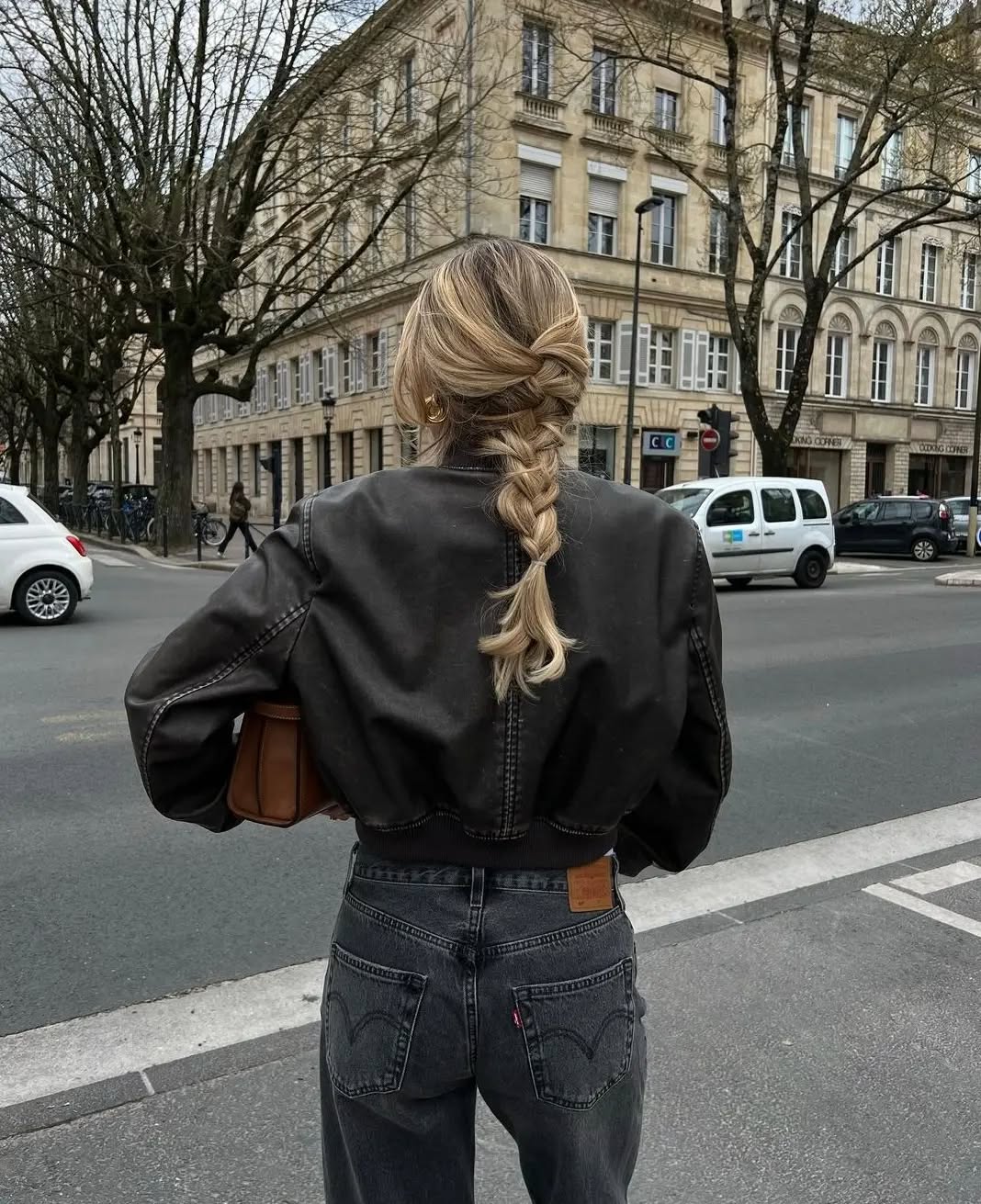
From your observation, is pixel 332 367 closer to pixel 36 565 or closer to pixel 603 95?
pixel 603 95

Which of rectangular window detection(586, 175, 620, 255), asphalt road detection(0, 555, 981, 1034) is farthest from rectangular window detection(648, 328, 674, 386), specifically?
asphalt road detection(0, 555, 981, 1034)

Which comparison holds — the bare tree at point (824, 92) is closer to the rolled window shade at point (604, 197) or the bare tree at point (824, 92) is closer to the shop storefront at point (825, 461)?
the rolled window shade at point (604, 197)

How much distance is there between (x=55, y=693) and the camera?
760 cm

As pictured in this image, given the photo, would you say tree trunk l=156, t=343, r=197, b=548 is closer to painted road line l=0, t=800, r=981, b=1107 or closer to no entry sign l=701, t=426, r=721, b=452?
no entry sign l=701, t=426, r=721, b=452

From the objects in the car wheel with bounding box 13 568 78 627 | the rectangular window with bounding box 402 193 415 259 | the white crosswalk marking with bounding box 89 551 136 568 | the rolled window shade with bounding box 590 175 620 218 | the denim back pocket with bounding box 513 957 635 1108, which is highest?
the rolled window shade with bounding box 590 175 620 218

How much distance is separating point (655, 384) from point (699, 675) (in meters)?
34.1

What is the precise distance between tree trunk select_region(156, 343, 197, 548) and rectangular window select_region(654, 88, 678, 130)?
19.6 m

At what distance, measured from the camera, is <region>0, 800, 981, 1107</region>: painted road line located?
2.75 meters

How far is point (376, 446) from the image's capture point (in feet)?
118

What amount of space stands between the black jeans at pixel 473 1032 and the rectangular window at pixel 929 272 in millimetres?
44735

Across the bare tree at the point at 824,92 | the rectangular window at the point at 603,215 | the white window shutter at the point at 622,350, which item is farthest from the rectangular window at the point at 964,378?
the rectangular window at the point at 603,215

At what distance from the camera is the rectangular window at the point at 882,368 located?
39719 mm

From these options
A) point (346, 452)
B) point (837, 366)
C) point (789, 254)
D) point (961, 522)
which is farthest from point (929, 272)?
point (346, 452)

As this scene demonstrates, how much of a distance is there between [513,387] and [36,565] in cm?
1101
